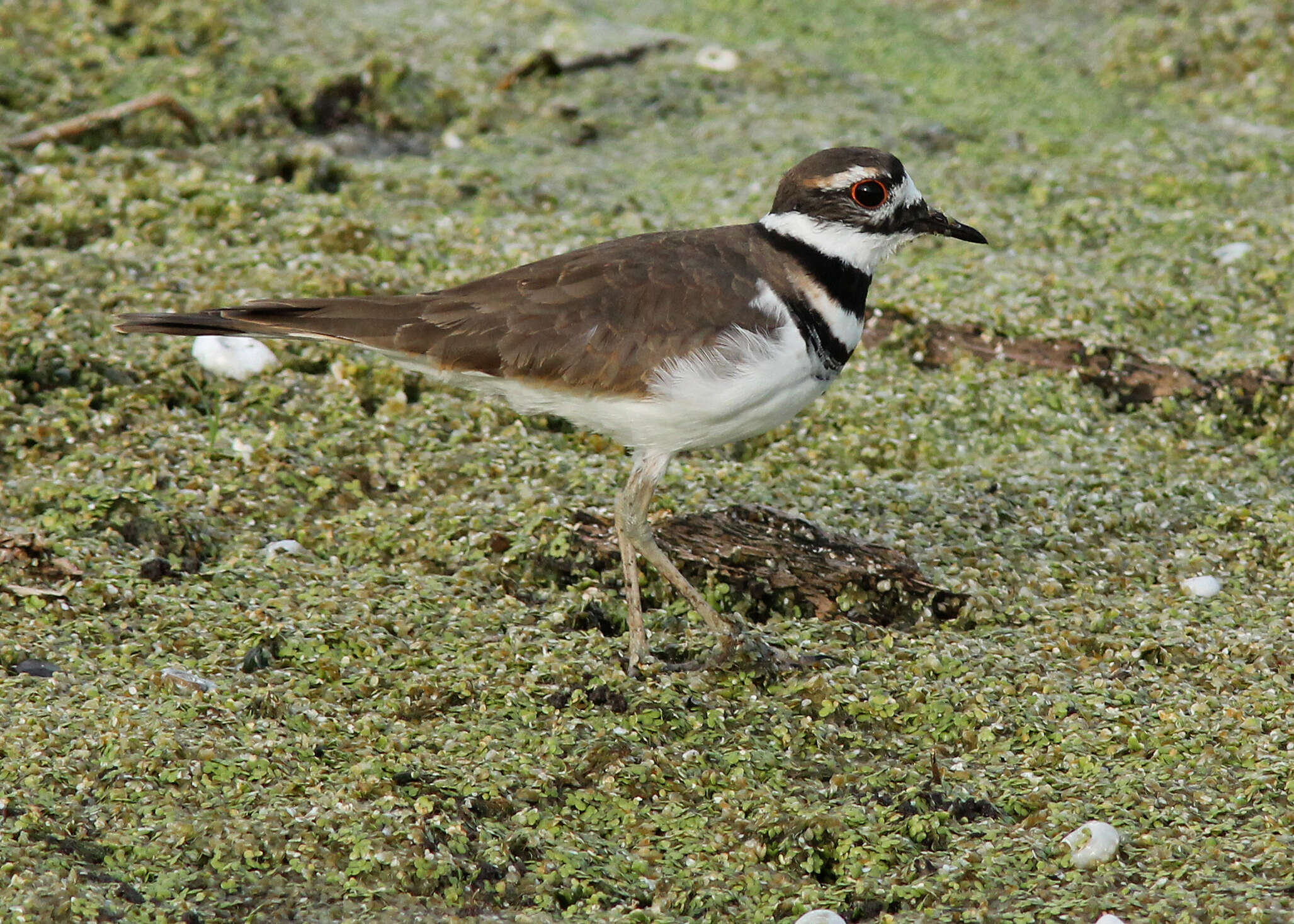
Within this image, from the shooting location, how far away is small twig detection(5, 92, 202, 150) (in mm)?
7586

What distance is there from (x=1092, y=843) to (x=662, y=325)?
2.09 meters

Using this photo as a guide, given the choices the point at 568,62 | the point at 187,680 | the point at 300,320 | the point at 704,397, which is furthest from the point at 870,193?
the point at 568,62

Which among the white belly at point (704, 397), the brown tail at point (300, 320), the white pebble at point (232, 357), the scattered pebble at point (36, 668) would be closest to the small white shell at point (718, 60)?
the white pebble at point (232, 357)

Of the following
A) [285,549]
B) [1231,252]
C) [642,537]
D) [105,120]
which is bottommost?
[285,549]

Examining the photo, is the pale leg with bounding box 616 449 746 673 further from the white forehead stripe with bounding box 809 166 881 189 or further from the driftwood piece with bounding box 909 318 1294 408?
the driftwood piece with bounding box 909 318 1294 408

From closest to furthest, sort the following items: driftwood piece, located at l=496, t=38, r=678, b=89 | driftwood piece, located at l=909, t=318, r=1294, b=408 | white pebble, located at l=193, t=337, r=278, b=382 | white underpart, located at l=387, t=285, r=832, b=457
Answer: white underpart, located at l=387, t=285, r=832, b=457 < white pebble, located at l=193, t=337, r=278, b=382 < driftwood piece, located at l=909, t=318, r=1294, b=408 < driftwood piece, located at l=496, t=38, r=678, b=89

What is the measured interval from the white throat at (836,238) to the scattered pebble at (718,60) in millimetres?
4863

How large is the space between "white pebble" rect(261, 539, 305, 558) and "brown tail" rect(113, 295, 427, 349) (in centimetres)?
78

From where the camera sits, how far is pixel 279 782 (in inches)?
157

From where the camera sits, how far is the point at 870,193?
16.2 ft

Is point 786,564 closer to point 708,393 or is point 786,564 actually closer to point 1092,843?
point 708,393

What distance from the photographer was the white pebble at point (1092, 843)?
3836mm

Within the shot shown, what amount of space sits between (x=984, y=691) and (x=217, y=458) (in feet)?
10.1

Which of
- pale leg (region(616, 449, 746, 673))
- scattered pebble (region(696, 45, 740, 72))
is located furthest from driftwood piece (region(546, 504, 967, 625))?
scattered pebble (region(696, 45, 740, 72))
